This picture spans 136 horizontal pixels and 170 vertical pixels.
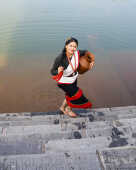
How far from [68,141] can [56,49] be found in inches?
197

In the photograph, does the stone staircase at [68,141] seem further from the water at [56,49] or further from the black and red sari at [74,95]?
the water at [56,49]

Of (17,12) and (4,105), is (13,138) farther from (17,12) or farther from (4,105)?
(17,12)

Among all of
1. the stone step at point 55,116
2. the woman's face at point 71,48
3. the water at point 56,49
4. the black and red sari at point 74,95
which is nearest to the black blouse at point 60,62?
the woman's face at point 71,48

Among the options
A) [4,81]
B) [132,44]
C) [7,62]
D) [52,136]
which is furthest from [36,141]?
[132,44]

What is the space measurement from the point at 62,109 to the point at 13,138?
0.99 metres

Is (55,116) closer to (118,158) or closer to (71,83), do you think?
(71,83)

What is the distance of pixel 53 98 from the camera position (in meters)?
4.25

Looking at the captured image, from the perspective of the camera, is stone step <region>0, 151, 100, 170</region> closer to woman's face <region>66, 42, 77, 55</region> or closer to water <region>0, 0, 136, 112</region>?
woman's face <region>66, 42, 77, 55</region>

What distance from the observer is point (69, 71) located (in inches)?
99.4

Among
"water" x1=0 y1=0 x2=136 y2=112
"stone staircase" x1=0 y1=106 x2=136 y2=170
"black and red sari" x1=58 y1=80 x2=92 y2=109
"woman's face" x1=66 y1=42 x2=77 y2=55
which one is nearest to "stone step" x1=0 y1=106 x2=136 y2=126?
"stone staircase" x1=0 y1=106 x2=136 y2=170

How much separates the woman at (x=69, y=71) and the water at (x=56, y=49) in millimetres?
1280

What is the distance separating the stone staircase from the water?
149cm

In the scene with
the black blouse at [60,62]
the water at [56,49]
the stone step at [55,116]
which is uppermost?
the water at [56,49]

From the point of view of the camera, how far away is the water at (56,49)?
4316 millimetres
